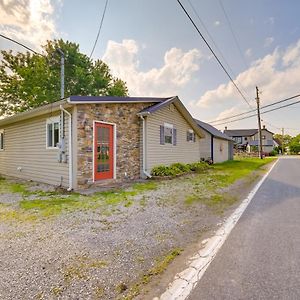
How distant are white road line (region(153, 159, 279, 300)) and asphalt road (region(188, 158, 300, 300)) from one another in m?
0.07

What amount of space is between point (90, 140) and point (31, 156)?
4.23 meters

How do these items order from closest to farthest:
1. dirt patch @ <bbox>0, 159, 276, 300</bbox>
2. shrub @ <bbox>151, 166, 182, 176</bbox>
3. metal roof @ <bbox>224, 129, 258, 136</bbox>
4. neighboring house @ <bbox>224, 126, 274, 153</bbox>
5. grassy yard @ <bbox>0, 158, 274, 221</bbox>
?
dirt patch @ <bbox>0, 159, 276, 300</bbox>, grassy yard @ <bbox>0, 158, 274, 221</bbox>, shrub @ <bbox>151, 166, 182, 176</bbox>, neighboring house @ <bbox>224, 126, 274, 153</bbox>, metal roof @ <bbox>224, 129, 258, 136</bbox>

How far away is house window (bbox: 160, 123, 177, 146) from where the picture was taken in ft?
41.1

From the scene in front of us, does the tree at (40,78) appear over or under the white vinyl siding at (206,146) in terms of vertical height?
over

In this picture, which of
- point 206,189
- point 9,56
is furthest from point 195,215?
point 9,56

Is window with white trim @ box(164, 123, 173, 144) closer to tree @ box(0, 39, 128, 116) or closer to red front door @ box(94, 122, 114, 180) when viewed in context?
red front door @ box(94, 122, 114, 180)

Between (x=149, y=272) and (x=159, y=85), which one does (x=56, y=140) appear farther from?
A: (x=159, y=85)

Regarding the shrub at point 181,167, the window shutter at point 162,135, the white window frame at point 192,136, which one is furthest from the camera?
the white window frame at point 192,136

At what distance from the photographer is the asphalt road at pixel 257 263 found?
2.35 m

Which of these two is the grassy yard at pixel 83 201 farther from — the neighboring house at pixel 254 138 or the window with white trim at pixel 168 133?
the neighboring house at pixel 254 138

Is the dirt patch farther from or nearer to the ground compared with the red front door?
nearer to the ground

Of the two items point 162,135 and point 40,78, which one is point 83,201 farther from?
point 40,78

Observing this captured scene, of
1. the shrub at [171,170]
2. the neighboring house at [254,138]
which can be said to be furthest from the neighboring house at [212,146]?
the neighboring house at [254,138]

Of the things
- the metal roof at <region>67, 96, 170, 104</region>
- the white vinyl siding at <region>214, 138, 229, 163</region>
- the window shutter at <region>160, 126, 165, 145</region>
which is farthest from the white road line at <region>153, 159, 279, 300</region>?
the white vinyl siding at <region>214, 138, 229, 163</region>
